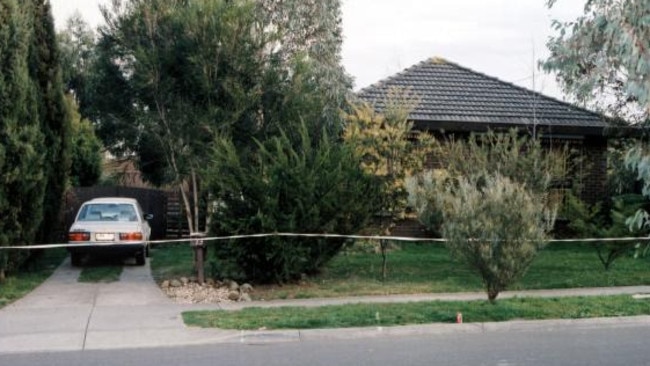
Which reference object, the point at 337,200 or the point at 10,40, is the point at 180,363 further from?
A: the point at 10,40

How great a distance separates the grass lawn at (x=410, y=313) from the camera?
10539 millimetres

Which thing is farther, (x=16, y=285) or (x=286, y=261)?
(x=16, y=285)

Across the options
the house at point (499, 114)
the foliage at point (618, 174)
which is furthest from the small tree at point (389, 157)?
the foliage at point (618, 174)

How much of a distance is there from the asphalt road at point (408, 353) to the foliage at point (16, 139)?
18.9 feet

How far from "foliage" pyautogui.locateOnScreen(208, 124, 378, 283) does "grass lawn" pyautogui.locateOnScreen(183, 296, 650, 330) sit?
2.16 m

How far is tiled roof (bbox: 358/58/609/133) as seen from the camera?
69.9ft

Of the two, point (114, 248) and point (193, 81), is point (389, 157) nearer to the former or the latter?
point (193, 81)

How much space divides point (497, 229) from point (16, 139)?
866 centimetres

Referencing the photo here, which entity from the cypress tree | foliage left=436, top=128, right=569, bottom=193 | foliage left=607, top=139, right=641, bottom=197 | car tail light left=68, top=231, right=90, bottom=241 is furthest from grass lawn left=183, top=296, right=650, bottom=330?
foliage left=607, top=139, right=641, bottom=197

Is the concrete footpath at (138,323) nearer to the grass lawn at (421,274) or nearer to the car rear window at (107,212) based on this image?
the grass lawn at (421,274)

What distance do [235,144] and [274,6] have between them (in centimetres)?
794

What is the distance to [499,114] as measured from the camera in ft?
71.4

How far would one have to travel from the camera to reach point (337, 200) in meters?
14.0

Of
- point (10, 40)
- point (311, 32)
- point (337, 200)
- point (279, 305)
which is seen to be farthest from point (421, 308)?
point (311, 32)
